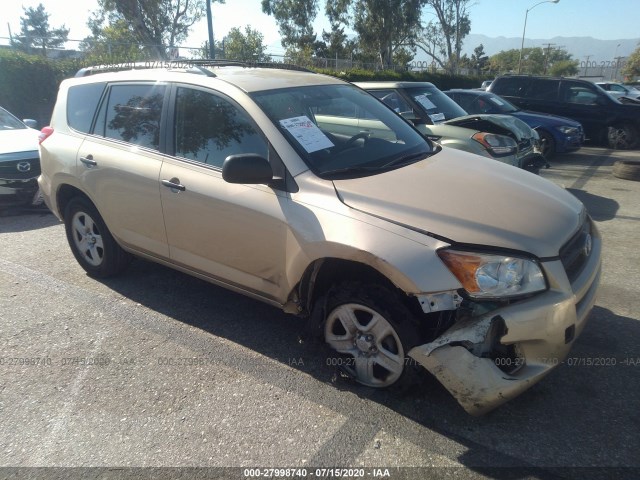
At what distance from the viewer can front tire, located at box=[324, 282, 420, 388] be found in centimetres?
280

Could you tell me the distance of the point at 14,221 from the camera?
22.7 ft

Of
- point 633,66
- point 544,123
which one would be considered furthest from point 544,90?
point 633,66

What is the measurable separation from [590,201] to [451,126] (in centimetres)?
229

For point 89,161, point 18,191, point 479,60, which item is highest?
point 479,60

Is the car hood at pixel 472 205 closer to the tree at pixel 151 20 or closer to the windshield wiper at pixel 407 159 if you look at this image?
the windshield wiper at pixel 407 159

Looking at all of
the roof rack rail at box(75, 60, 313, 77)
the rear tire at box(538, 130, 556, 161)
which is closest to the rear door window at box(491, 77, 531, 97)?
the rear tire at box(538, 130, 556, 161)

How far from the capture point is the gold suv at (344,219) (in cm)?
260

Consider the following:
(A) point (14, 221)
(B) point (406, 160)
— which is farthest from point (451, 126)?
(A) point (14, 221)

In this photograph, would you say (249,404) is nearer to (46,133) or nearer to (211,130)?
(211,130)

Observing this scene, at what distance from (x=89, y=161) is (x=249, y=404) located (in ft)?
8.30

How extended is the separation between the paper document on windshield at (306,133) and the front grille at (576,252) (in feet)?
5.19

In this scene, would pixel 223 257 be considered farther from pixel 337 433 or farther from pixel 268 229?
pixel 337 433

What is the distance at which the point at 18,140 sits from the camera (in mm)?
7699

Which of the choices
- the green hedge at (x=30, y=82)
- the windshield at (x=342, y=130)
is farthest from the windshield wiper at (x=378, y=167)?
the green hedge at (x=30, y=82)
